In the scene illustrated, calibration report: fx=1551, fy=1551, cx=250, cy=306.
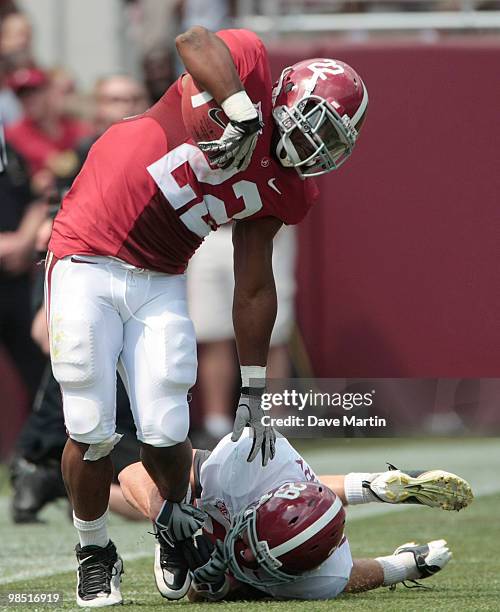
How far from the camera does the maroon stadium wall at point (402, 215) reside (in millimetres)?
7285

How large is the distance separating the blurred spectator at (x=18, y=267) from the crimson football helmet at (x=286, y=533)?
4030 millimetres

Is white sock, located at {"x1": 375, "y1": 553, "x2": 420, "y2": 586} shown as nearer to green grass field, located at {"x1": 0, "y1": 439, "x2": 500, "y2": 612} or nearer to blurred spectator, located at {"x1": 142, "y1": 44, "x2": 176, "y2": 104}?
green grass field, located at {"x1": 0, "y1": 439, "x2": 500, "y2": 612}

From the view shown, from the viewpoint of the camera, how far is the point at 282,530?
437cm

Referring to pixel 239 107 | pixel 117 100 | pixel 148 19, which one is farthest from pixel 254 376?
pixel 148 19

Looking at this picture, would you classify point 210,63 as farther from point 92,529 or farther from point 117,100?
point 117,100

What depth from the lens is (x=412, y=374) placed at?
811 centimetres

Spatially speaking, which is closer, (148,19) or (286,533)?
(286,533)

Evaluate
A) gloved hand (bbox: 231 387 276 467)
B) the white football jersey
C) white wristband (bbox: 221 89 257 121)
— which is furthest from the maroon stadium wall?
white wristband (bbox: 221 89 257 121)

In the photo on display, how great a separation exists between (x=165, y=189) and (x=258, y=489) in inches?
36.8

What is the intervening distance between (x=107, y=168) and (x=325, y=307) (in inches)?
171

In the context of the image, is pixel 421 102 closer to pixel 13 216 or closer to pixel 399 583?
pixel 13 216

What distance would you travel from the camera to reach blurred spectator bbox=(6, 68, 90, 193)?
8906 mm

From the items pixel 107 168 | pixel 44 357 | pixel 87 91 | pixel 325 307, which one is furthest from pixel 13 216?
pixel 107 168

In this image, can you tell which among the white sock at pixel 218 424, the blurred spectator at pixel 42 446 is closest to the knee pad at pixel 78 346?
the blurred spectator at pixel 42 446
